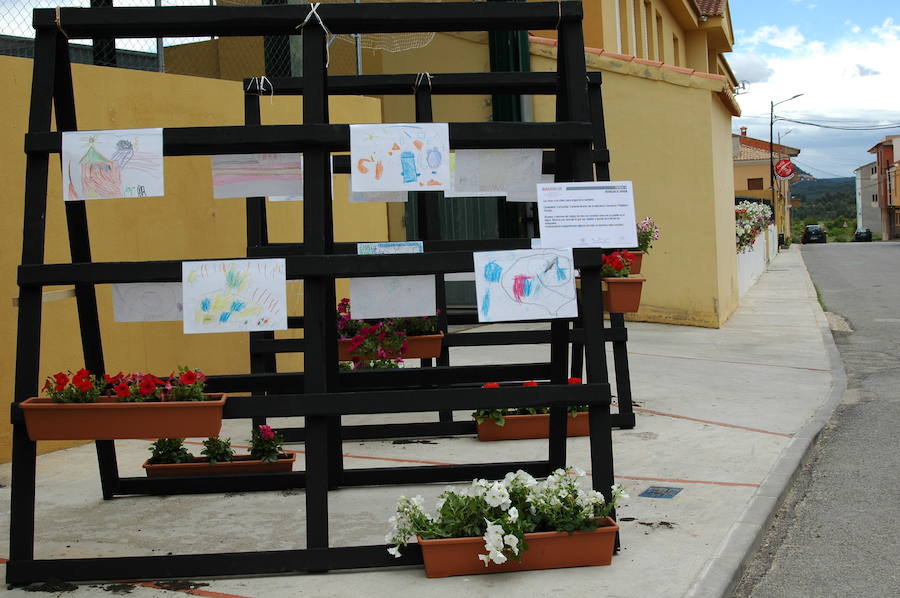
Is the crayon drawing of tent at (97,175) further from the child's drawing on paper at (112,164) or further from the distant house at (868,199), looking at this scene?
the distant house at (868,199)

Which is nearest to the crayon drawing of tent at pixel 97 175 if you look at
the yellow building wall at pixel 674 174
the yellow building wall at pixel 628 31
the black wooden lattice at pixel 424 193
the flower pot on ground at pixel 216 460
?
the flower pot on ground at pixel 216 460

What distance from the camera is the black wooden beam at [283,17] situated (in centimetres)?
425

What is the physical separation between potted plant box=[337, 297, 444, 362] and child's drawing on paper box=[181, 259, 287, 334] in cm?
273

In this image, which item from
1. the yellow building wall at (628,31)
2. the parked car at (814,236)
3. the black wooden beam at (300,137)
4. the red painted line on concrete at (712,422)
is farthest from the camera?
the parked car at (814,236)

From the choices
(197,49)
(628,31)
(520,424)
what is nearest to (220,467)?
(520,424)

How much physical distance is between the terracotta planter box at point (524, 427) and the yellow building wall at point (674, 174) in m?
7.92

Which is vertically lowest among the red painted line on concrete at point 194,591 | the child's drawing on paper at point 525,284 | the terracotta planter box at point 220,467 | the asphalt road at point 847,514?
the asphalt road at point 847,514

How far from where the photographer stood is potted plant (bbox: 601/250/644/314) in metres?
7.21

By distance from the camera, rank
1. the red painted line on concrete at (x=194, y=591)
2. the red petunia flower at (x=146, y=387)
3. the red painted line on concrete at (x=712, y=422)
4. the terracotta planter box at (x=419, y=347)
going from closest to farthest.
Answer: the red painted line on concrete at (x=194, y=591) → the red petunia flower at (x=146, y=387) → the terracotta planter box at (x=419, y=347) → the red painted line on concrete at (x=712, y=422)

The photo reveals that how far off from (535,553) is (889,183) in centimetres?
9206

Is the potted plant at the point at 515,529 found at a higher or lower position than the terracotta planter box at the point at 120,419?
lower

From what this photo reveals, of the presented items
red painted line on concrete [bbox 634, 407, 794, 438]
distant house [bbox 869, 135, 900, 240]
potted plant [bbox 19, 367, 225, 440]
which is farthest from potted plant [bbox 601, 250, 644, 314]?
distant house [bbox 869, 135, 900, 240]

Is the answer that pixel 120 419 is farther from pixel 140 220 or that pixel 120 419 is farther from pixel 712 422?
pixel 712 422

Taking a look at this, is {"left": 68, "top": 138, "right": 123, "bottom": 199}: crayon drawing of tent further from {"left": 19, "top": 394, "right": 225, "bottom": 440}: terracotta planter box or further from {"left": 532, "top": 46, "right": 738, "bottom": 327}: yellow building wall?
{"left": 532, "top": 46, "right": 738, "bottom": 327}: yellow building wall
